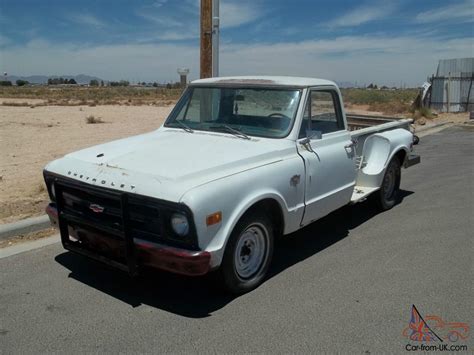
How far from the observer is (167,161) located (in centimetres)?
379

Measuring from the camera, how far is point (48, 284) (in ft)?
13.4

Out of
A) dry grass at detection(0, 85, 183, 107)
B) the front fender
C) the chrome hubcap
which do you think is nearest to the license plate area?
the front fender

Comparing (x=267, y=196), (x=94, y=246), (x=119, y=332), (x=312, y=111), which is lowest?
(x=119, y=332)

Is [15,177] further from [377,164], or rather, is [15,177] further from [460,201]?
[460,201]

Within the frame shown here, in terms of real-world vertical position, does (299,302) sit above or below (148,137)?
below

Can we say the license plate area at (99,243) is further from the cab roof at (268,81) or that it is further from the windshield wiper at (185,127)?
the cab roof at (268,81)

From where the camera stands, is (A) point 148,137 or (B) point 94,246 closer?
(B) point 94,246

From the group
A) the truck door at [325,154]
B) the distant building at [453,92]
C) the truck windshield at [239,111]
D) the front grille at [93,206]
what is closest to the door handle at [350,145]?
the truck door at [325,154]

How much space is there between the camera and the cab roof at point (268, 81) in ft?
15.7

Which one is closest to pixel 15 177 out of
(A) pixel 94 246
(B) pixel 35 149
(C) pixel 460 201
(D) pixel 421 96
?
(B) pixel 35 149

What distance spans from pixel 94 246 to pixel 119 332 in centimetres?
86

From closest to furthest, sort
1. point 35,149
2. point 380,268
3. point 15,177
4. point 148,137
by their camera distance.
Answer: point 380,268, point 148,137, point 15,177, point 35,149

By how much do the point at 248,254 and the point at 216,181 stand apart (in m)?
0.87

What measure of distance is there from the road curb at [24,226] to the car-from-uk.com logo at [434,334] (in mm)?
4035
